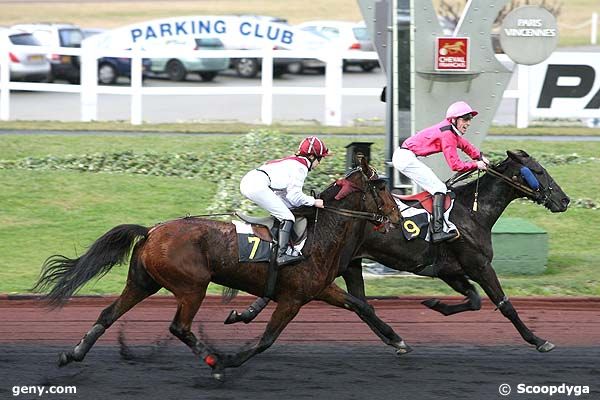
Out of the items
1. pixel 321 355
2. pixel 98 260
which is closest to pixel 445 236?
pixel 321 355

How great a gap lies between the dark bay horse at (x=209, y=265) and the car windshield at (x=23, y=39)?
73.8ft

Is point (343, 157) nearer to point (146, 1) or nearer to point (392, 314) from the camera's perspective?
point (392, 314)

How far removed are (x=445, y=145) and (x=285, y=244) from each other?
2227mm

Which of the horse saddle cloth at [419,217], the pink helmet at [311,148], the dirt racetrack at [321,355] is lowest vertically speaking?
the dirt racetrack at [321,355]

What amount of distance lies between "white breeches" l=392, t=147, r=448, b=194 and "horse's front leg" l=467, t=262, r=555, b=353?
2.88 ft

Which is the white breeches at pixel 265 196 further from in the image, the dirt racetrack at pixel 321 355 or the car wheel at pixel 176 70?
the car wheel at pixel 176 70

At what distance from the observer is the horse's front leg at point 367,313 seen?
9.62 meters

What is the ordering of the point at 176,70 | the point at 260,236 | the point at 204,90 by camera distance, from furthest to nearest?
the point at 176,70 → the point at 204,90 → the point at 260,236

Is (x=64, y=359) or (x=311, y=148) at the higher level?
(x=311, y=148)

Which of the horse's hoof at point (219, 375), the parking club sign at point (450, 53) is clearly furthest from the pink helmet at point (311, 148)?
the parking club sign at point (450, 53)

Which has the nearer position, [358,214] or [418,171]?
[358,214]

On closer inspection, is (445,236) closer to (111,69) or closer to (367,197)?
(367,197)

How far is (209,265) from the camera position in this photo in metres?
8.99

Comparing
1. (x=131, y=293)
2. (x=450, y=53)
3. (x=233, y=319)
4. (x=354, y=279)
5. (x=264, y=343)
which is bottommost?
(x=233, y=319)
